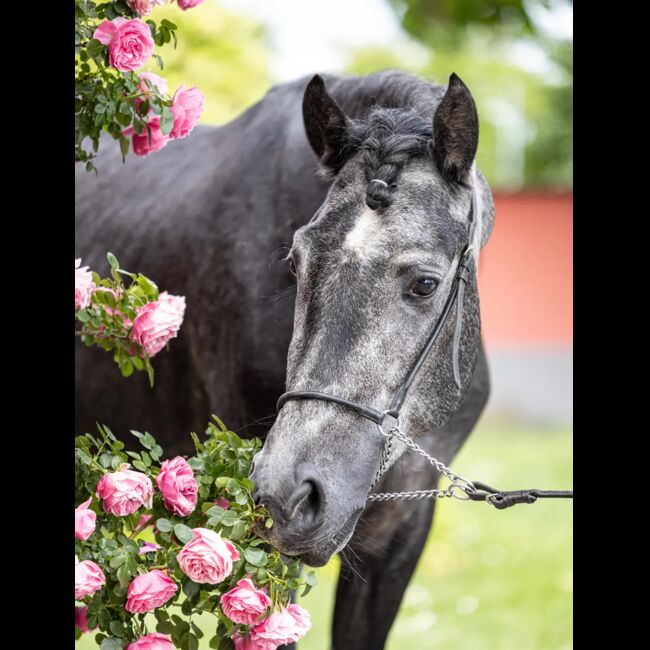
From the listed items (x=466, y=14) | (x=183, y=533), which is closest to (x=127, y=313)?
(x=183, y=533)

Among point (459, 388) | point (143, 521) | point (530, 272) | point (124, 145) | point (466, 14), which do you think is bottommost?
point (143, 521)

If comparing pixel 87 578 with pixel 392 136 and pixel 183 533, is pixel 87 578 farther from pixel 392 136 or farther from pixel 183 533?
pixel 392 136

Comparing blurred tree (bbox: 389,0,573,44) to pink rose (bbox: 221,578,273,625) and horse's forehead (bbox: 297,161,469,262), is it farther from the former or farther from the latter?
pink rose (bbox: 221,578,273,625)

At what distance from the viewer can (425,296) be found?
2.46 metres

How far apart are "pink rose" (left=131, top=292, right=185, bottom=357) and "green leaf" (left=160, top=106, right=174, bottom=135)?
0.46 meters

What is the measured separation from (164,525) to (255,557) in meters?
0.24

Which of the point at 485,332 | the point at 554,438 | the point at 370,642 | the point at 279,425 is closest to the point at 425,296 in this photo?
the point at 279,425

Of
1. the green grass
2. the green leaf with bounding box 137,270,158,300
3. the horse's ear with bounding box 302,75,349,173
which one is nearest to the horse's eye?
the horse's ear with bounding box 302,75,349,173

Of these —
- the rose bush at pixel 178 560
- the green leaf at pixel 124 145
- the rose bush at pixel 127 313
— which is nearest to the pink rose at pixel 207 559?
the rose bush at pixel 178 560

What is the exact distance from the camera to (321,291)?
2.39 m
